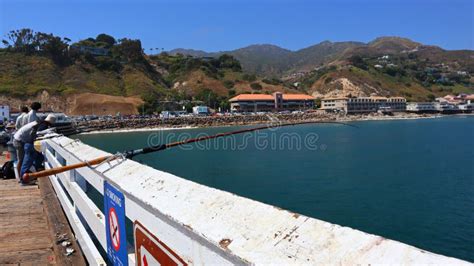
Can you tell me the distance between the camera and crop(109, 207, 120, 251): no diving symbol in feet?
7.20

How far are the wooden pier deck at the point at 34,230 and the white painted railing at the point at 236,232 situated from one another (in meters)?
1.76

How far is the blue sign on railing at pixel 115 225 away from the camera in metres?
2.12

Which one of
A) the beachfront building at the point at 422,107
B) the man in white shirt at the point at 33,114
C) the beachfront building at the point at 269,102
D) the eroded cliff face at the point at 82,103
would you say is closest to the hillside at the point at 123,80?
the eroded cliff face at the point at 82,103

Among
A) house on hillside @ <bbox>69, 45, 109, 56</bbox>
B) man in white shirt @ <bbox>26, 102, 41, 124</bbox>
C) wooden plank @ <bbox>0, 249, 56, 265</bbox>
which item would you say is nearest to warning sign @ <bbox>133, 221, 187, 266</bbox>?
wooden plank @ <bbox>0, 249, 56, 265</bbox>

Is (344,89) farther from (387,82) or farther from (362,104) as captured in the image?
(387,82)

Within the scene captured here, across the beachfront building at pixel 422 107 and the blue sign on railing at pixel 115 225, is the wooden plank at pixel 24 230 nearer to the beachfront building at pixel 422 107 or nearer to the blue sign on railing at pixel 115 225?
the blue sign on railing at pixel 115 225

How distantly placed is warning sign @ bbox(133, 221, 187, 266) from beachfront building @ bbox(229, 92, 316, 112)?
111 meters

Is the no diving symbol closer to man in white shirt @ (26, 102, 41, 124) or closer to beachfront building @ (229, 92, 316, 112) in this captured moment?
man in white shirt @ (26, 102, 41, 124)

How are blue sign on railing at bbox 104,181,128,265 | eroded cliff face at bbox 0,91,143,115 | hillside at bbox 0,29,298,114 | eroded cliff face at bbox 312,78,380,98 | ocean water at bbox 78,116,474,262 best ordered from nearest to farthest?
blue sign on railing at bbox 104,181,128,265 → ocean water at bbox 78,116,474,262 → eroded cliff face at bbox 0,91,143,115 → hillside at bbox 0,29,298,114 → eroded cliff face at bbox 312,78,380,98

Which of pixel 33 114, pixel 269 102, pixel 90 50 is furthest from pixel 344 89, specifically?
pixel 33 114

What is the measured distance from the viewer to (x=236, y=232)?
4.46 feet

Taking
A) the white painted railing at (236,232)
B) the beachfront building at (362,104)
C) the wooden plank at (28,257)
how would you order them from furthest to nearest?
1. the beachfront building at (362,104)
2. the wooden plank at (28,257)
3. the white painted railing at (236,232)

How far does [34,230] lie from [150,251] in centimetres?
317

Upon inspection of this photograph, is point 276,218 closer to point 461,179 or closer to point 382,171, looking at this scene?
point 461,179
